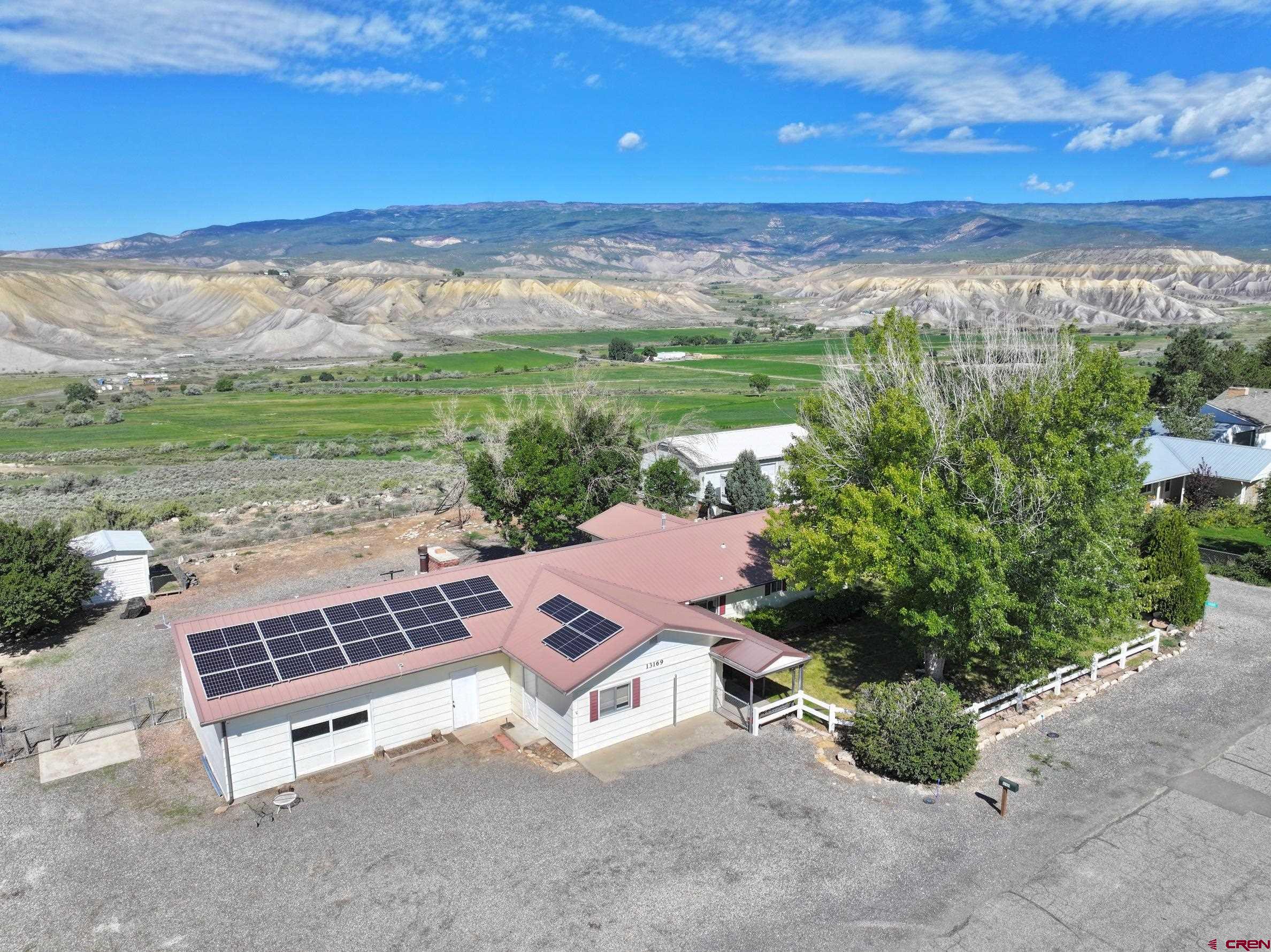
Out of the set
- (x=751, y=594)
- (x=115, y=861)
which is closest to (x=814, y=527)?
(x=751, y=594)

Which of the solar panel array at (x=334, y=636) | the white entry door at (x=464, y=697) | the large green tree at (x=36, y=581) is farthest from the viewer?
the large green tree at (x=36, y=581)

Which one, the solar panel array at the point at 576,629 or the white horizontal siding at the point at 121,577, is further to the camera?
the white horizontal siding at the point at 121,577

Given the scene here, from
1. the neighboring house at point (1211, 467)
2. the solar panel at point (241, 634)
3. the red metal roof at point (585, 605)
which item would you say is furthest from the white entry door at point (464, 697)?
the neighboring house at point (1211, 467)

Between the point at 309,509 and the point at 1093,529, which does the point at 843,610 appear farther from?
the point at 309,509

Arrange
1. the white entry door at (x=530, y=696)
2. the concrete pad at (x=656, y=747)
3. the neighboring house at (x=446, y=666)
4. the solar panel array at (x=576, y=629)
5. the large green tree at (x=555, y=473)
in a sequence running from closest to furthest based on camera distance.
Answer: the neighboring house at (x=446, y=666) → the concrete pad at (x=656, y=747) → the solar panel array at (x=576, y=629) → the white entry door at (x=530, y=696) → the large green tree at (x=555, y=473)

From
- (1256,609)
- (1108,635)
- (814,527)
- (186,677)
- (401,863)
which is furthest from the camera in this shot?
(1256,609)

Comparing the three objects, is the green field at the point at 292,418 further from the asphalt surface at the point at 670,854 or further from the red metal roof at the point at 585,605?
the asphalt surface at the point at 670,854

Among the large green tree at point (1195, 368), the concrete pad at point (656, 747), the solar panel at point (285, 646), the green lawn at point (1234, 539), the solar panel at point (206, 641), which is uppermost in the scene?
the large green tree at point (1195, 368)

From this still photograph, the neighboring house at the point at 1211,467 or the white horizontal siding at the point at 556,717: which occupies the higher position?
the neighboring house at the point at 1211,467
